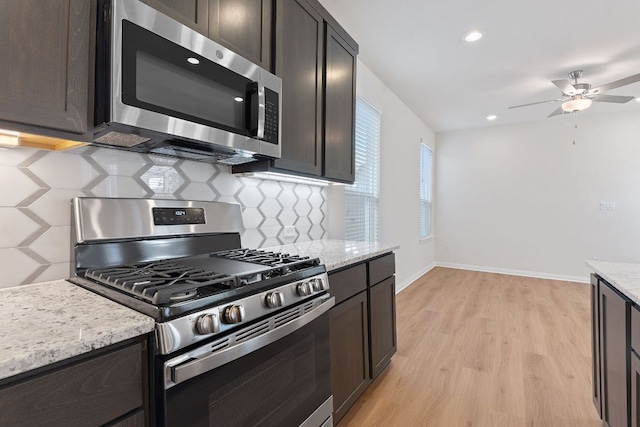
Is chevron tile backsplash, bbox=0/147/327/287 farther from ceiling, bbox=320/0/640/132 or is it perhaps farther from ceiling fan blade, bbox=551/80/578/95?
ceiling fan blade, bbox=551/80/578/95

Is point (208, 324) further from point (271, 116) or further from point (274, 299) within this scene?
point (271, 116)

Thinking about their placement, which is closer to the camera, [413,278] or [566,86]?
[566,86]

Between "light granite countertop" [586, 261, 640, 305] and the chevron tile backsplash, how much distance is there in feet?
5.92

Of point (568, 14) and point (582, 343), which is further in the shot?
point (582, 343)

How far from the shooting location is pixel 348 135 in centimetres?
237

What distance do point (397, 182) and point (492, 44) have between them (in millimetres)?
1860

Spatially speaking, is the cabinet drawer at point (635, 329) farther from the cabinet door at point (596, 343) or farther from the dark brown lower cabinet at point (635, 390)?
the cabinet door at point (596, 343)

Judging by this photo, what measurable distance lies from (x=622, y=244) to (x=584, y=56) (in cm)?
335

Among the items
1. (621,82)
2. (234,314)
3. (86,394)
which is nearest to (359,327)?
(234,314)

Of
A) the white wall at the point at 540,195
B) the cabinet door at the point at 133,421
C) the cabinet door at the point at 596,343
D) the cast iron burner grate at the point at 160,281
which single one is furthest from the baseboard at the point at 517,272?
the cabinet door at the point at 133,421

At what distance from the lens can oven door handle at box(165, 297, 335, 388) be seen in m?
0.79

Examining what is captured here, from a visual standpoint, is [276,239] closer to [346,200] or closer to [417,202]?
[346,200]

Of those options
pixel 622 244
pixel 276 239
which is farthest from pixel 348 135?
pixel 622 244

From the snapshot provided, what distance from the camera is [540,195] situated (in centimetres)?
542
